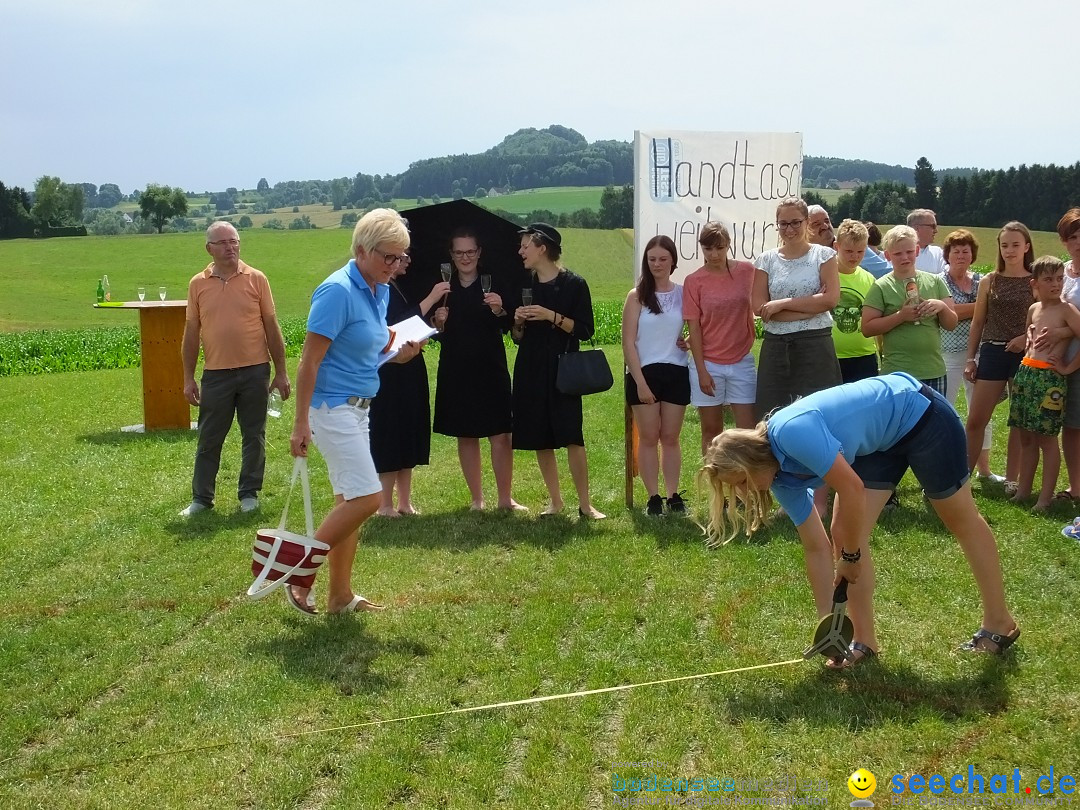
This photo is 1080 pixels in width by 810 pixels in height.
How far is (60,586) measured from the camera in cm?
658

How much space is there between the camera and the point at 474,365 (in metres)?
8.03

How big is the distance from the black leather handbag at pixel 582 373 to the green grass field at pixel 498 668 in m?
1.01

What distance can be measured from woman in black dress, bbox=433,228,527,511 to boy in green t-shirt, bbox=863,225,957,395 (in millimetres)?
2696

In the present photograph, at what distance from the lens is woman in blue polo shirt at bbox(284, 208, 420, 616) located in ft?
17.6

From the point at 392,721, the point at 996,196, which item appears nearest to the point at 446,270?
the point at 392,721

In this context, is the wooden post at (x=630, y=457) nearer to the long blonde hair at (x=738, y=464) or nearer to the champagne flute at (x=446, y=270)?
the champagne flute at (x=446, y=270)

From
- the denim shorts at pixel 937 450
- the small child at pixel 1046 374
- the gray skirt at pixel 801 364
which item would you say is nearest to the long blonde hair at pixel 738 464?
the denim shorts at pixel 937 450

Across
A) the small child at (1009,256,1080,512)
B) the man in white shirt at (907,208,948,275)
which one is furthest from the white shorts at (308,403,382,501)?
the man in white shirt at (907,208,948,275)

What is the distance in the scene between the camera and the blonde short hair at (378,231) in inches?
212

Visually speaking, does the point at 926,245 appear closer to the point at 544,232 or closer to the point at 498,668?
the point at 544,232

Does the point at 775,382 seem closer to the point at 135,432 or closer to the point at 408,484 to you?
the point at 408,484

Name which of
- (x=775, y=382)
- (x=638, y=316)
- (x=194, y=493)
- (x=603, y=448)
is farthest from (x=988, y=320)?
(x=194, y=493)

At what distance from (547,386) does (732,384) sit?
1365mm

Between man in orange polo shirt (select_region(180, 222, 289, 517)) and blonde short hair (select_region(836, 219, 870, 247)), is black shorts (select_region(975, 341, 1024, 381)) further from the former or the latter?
man in orange polo shirt (select_region(180, 222, 289, 517))
